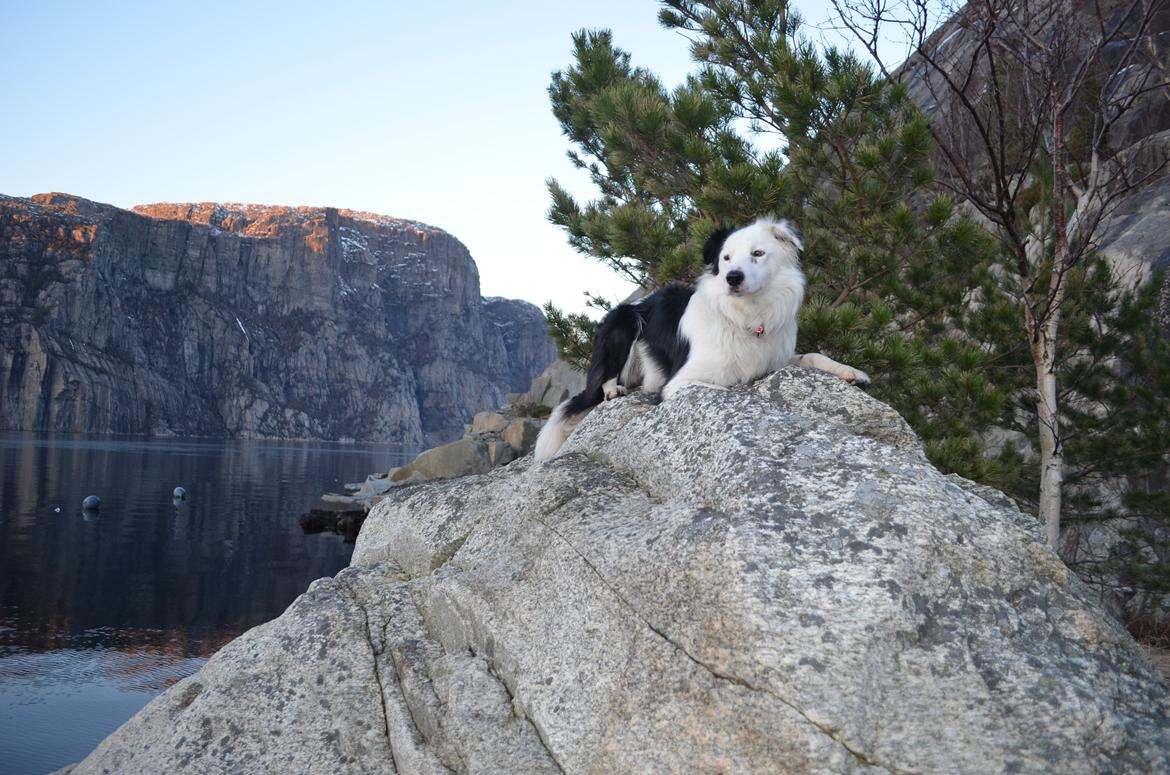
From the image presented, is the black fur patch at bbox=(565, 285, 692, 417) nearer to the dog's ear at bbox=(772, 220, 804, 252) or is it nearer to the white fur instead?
the white fur

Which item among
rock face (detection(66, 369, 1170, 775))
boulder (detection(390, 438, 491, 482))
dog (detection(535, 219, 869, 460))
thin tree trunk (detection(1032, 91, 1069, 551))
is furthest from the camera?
boulder (detection(390, 438, 491, 482))

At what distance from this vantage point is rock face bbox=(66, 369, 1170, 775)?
3.22m

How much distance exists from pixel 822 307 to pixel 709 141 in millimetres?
3585

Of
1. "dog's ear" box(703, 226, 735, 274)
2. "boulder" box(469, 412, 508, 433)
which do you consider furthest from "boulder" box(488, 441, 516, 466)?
"dog's ear" box(703, 226, 735, 274)

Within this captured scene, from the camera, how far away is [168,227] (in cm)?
19100

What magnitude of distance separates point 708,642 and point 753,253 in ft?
10.6

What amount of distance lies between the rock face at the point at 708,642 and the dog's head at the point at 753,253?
1097 millimetres

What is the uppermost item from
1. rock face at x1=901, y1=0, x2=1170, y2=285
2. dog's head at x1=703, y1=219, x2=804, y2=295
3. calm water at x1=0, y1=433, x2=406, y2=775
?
rock face at x1=901, y1=0, x2=1170, y2=285

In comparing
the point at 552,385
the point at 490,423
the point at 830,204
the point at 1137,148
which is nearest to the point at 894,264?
the point at 830,204

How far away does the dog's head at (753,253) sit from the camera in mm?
5781

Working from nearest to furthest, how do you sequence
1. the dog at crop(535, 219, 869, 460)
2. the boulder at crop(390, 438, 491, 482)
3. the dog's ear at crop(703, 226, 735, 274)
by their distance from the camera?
the dog at crop(535, 219, 869, 460) < the dog's ear at crop(703, 226, 735, 274) < the boulder at crop(390, 438, 491, 482)

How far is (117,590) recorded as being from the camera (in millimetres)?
23734

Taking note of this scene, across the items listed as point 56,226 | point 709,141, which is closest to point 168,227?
point 56,226

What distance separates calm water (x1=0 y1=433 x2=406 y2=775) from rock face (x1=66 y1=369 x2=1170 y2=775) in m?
→ 10.0
